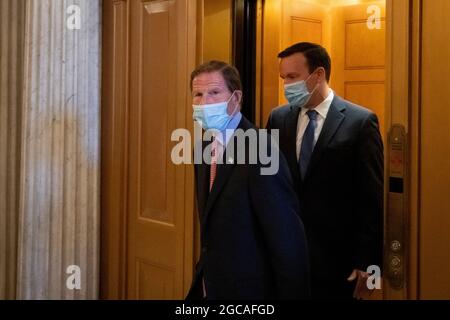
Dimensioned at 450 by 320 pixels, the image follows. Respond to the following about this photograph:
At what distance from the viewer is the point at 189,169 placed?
2070mm

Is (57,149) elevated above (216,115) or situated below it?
below

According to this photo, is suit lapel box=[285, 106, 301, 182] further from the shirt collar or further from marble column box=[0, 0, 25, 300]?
marble column box=[0, 0, 25, 300]

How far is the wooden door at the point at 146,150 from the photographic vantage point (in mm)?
2094

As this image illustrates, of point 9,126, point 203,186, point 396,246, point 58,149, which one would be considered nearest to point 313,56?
point 203,186

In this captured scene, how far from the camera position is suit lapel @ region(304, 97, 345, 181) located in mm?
1945

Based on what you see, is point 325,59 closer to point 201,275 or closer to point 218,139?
point 218,139

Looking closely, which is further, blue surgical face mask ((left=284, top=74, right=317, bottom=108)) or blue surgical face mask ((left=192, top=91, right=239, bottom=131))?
blue surgical face mask ((left=284, top=74, right=317, bottom=108))

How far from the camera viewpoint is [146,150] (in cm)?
227

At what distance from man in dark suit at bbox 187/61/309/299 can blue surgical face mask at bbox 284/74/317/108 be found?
1.38 ft

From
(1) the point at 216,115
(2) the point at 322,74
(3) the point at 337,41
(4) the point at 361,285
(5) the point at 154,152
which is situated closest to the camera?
(1) the point at 216,115

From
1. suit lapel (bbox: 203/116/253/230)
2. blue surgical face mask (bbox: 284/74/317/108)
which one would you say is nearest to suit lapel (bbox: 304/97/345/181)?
blue surgical face mask (bbox: 284/74/317/108)

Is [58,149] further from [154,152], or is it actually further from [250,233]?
[250,233]

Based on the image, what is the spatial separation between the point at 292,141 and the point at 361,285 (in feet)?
2.10
